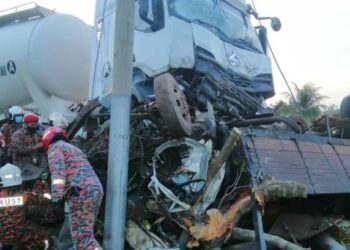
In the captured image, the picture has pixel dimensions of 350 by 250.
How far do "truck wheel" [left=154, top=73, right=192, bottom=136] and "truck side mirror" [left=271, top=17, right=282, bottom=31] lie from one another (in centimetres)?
347

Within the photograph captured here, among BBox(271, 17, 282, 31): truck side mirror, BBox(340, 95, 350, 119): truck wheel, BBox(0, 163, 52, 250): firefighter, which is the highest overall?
BBox(271, 17, 282, 31): truck side mirror

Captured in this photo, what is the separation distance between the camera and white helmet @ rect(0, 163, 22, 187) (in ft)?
14.4

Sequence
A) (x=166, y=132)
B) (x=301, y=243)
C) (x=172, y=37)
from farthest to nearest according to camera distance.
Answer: (x=172, y=37) < (x=301, y=243) < (x=166, y=132)

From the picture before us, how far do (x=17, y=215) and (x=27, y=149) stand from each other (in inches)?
39.0

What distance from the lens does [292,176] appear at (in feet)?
14.4

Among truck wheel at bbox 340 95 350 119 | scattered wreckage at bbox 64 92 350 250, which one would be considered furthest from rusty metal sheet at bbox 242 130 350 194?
truck wheel at bbox 340 95 350 119

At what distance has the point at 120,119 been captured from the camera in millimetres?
4113

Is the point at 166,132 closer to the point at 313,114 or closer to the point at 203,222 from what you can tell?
the point at 203,222

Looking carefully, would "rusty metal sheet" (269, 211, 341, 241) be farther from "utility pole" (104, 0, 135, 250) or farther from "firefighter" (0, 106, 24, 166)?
"firefighter" (0, 106, 24, 166)

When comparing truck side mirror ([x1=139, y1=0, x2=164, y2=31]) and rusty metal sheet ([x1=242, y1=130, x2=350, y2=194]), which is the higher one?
truck side mirror ([x1=139, y1=0, x2=164, y2=31])

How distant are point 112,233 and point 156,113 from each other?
126 cm

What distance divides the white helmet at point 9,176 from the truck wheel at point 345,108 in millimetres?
4627

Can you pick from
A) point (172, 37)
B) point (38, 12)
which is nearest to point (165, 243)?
point (172, 37)

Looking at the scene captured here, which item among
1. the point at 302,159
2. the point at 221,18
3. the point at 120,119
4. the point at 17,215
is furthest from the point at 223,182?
the point at 221,18
